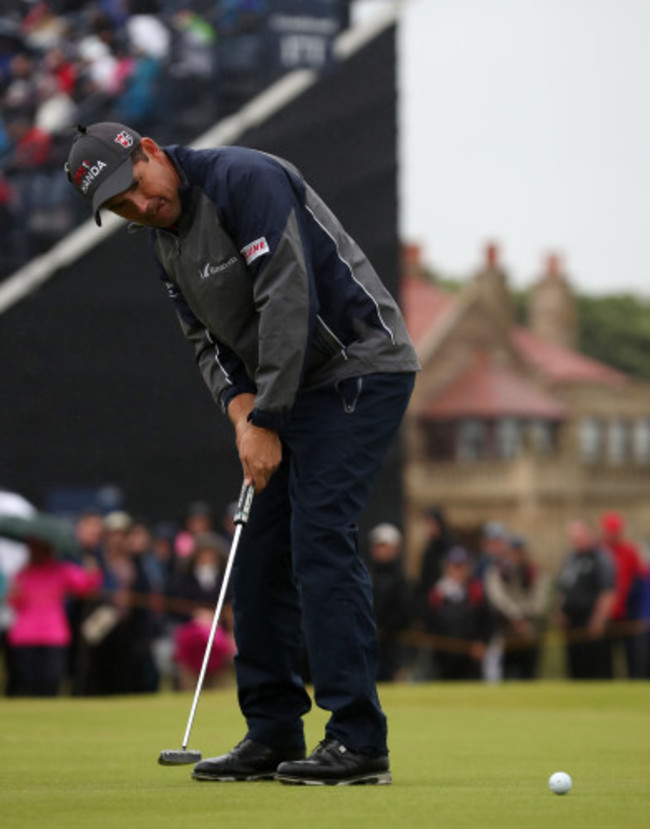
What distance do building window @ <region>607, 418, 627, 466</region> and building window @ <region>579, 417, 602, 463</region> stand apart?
0.46 m

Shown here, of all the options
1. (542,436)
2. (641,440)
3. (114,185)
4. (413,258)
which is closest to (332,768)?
(114,185)

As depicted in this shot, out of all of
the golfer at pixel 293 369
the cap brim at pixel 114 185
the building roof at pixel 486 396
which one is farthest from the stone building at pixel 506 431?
the cap brim at pixel 114 185

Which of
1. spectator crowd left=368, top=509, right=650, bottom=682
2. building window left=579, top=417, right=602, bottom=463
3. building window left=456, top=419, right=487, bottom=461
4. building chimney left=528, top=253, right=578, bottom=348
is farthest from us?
building chimney left=528, top=253, right=578, bottom=348

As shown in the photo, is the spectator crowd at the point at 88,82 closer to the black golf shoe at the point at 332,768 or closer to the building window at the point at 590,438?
the black golf shoe at the point at 332,768

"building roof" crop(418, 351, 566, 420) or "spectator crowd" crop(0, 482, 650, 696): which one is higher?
"building roof" crop(418, 351, 566, 420)

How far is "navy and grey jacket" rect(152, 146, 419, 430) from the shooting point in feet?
17.1

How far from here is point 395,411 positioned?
550cm

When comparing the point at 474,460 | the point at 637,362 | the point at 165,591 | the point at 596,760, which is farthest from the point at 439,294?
the point at 596,760

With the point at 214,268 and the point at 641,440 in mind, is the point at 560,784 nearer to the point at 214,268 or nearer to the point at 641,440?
the point at 214,268

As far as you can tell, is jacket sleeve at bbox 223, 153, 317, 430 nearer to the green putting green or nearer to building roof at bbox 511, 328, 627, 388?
the green putting green

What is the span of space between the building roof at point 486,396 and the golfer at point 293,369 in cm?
7581

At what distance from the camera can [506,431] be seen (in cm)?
8469

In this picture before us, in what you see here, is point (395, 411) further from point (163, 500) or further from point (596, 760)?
point (163, 500)

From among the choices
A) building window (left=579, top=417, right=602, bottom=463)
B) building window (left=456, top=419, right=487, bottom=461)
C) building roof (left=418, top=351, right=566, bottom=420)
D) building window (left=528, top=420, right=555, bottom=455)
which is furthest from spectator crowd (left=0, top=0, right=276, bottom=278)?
building window (left=579, top=417, right=602, bottom=463)
